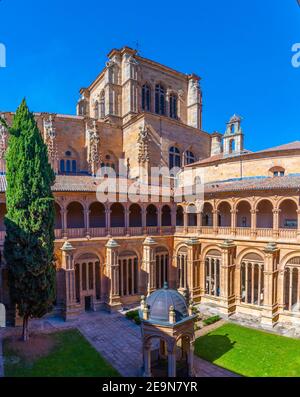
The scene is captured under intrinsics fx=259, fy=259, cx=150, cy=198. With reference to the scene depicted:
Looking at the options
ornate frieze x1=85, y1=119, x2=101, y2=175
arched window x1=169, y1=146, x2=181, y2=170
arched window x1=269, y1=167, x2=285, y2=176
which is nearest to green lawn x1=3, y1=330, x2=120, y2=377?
ornate frieze x1=85, y1=119, x2=101, y2=175

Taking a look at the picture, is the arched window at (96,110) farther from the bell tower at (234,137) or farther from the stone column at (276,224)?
the stone column at (276,224)

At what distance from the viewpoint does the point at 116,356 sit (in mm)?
15062

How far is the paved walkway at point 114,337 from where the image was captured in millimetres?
13734

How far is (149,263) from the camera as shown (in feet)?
77.5

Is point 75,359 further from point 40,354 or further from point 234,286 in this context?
point 234,286

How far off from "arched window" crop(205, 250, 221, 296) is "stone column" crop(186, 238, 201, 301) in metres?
0.83

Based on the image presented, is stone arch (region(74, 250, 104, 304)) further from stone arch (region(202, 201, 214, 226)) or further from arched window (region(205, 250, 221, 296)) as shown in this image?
stone arch (region(202, 201, 214, 226))

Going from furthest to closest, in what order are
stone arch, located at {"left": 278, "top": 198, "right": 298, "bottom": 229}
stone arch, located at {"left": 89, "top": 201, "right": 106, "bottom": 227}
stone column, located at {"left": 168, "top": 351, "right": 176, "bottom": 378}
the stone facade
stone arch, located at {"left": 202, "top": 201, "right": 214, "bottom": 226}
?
stone arch, located at {"left": 202, "top": 201, "right": 214, "bottom": 226}, stone arch, located at {"left": 89, "top": 201, "right": 106, "bottom": 227}, stone arch, located at {"left": 278, "top": 198, "right": 298, "bottom": 229}, the stone facade, stone column, located at {"left": 168, "top": 351, "right": 176, "bottom": 378}

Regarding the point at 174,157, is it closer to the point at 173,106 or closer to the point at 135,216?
the point at 173,106

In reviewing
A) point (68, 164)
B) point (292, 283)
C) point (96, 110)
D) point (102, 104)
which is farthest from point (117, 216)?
point (96, 110)

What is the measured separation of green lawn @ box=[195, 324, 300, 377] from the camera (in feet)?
45.1

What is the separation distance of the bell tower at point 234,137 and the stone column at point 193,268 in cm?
1434

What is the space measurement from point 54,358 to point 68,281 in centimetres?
624

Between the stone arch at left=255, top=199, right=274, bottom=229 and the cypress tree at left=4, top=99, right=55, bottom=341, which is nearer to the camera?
the cypress tree at left=4, top=99, right=55, bottom=341
